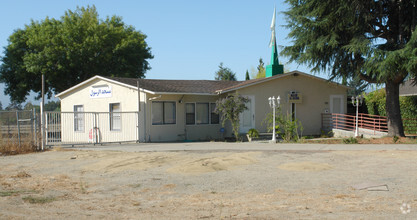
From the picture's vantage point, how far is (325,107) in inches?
1009

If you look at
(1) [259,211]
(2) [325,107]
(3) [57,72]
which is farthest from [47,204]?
(3) [57,72]

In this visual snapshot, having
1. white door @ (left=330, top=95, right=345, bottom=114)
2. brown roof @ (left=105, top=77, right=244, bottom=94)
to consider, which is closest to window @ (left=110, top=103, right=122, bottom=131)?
brown roof @ (left=105, top=77, right=244, bottom=94)

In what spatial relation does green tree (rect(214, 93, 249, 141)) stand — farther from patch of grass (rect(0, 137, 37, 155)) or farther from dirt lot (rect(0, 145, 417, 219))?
patch of grass (rect(0, 137, 37, 155))

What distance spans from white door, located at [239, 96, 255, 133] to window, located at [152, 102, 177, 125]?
384cm

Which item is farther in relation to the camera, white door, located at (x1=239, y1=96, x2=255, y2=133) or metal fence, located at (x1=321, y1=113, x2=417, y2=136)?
metal fence, located at (x1=321, y1=113, x2=417, y2=136)

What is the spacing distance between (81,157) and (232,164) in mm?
6084

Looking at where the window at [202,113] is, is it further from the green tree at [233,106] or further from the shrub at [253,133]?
the shrub at [253,133]

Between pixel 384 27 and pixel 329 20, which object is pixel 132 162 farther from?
pixel 384 27

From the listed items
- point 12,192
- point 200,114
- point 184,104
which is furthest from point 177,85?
point 12,192

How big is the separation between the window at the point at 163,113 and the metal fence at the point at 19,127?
6142 millimetres

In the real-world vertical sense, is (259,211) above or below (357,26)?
below

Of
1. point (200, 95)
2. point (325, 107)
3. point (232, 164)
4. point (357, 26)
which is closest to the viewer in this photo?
point (232, 164)

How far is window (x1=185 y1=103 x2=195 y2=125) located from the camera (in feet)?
77.1

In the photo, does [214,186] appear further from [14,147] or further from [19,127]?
[19,127]
